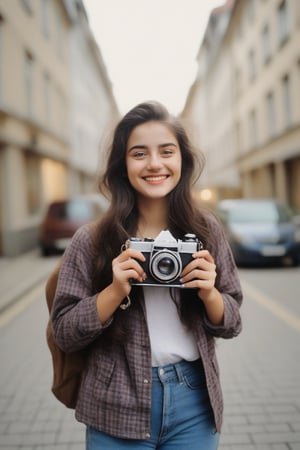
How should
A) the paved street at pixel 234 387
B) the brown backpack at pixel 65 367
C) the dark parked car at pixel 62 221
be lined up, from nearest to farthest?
1. the brown backpack at pixel 65 367
2. the paved street at pixel 234 387
3. the dark parked car at pixel 62 221

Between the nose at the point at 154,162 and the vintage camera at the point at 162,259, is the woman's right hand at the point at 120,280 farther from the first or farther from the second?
the nose at the point at 154,162

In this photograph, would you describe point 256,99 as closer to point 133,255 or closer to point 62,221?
point 62,221

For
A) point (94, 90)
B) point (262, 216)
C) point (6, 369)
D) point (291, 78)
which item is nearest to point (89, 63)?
point (94, 90)

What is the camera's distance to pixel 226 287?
64.5 inches

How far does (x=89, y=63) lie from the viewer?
33.6 metres

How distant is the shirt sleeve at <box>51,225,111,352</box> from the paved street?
5.93ft

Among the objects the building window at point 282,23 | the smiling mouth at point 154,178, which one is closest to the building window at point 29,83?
the building window at point 282,23

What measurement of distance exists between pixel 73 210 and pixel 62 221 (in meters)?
0.49

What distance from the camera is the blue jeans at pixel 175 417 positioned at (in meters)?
1.45

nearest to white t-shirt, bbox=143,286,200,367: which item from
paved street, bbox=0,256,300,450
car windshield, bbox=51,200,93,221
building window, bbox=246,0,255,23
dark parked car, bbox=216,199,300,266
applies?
paved street, bbox=0,256,300,450

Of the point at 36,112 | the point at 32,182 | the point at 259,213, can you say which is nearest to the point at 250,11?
the point at 36,112

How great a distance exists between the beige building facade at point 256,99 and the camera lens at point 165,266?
42.9 feet

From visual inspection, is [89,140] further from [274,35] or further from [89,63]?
[274,35]

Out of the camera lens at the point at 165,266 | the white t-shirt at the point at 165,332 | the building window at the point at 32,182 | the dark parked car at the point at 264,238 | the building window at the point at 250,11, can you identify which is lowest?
the dark parked car at the point at 264,238
